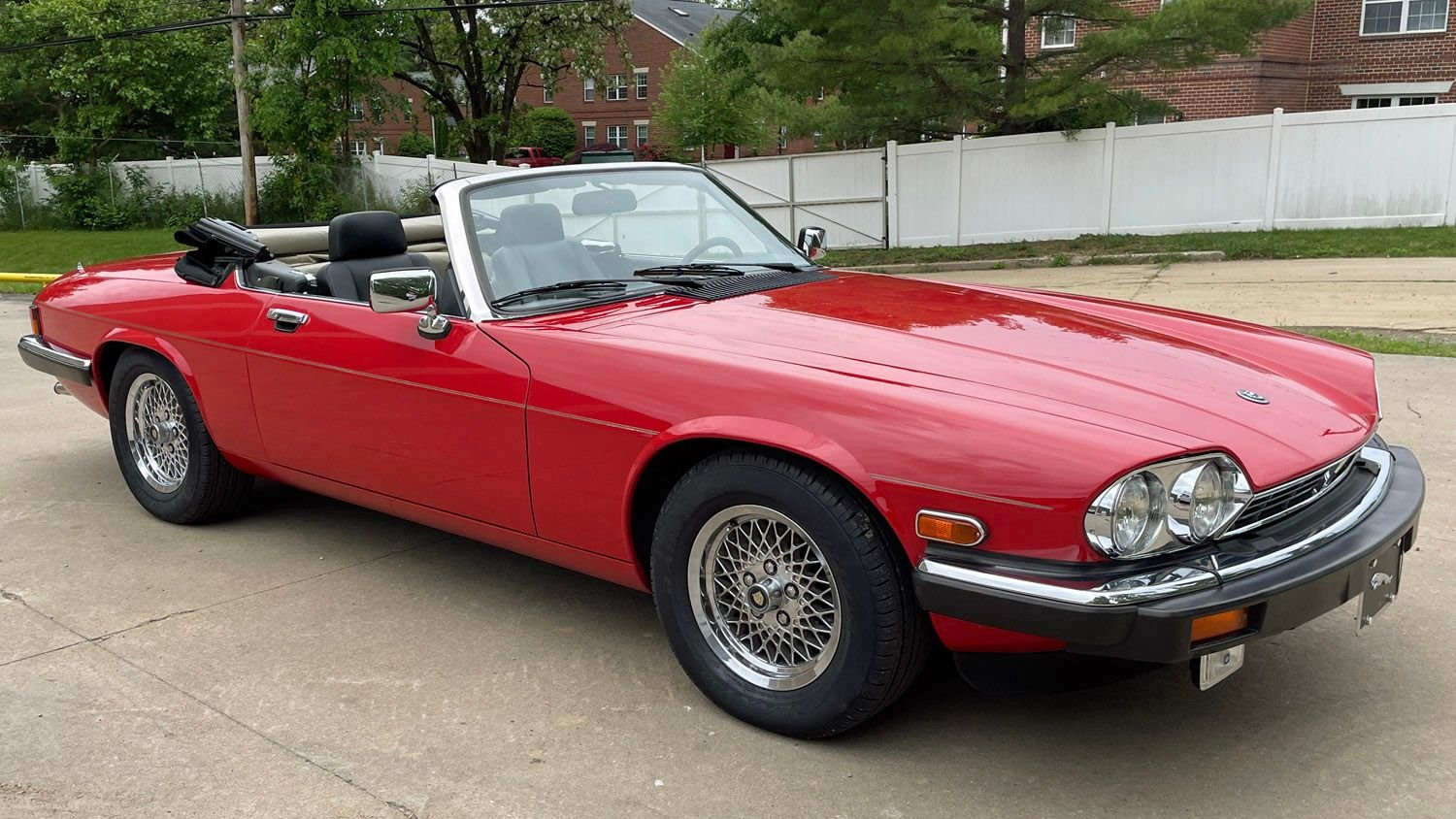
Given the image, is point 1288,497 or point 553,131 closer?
point 1288,497

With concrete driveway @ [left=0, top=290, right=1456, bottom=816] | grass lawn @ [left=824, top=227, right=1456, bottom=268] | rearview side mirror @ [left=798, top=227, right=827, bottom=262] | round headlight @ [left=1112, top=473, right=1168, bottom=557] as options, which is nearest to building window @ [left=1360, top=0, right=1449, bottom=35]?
grass lawn @ [left=824, top=227, right=1456, bottom=268]

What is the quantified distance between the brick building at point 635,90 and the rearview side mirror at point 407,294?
54726 mm

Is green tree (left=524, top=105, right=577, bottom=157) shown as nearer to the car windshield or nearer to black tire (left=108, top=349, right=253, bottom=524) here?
black tire (left=108, top=349, right=253, bottom=524)

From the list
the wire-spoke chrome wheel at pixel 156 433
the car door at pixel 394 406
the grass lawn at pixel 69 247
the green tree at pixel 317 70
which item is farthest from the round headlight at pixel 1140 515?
the green tree at pixel 317 70

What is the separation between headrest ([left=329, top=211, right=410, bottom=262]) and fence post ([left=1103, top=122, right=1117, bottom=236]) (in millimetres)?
15634

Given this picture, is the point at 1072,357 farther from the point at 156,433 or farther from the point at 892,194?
the point at 892,194

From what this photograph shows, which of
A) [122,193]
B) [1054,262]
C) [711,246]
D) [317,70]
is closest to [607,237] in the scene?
[711,246]

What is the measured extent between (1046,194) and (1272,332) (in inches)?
604

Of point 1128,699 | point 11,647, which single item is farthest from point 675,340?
point 11,647

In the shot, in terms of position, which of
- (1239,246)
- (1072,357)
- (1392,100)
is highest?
(1392,100)

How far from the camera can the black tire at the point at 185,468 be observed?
4859mm

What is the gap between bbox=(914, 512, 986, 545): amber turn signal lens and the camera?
2.69 meters

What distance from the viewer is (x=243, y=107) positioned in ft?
73.7

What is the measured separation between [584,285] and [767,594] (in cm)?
133
